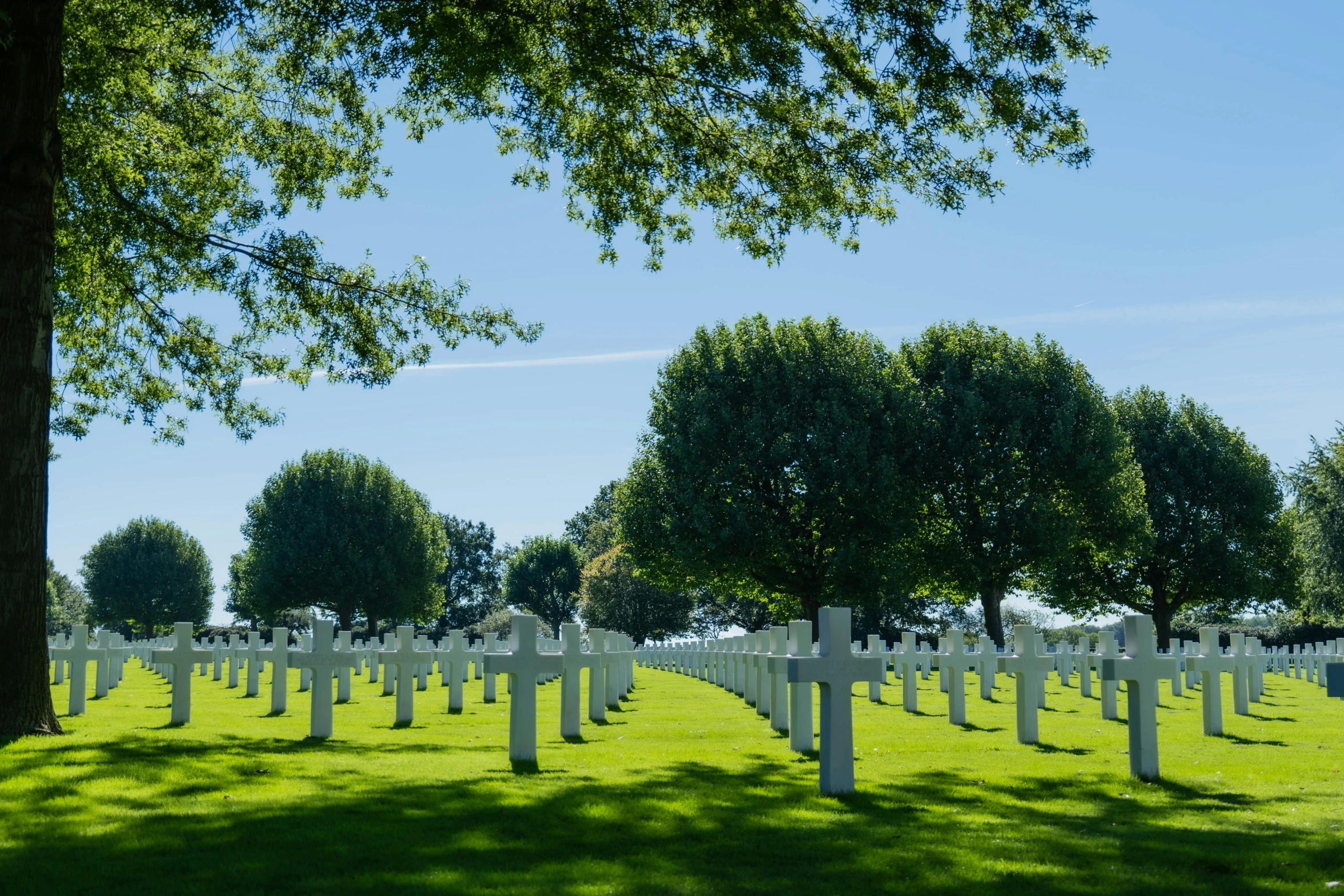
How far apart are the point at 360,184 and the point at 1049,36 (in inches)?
400

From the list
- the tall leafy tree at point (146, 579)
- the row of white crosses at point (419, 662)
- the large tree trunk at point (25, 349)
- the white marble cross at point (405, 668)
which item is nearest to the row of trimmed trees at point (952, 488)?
the row of white crosses at point (419, 662)

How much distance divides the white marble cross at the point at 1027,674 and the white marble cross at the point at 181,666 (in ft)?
30.7

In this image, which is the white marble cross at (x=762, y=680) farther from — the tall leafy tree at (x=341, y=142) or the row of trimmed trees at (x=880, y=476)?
the row of trimmed trees at (x=880, y=476)

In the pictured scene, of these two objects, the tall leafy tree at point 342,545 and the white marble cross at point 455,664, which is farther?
the tall leafy tree at point 342,545

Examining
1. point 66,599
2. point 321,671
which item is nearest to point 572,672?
point 321,671

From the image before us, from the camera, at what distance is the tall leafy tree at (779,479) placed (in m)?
32.0

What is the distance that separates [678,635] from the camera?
213ft

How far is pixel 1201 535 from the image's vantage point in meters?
40.7

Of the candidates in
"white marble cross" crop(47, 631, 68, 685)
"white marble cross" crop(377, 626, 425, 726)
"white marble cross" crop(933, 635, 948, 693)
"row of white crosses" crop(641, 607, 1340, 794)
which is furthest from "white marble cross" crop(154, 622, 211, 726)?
"white marble cross" crop(933, 635, 948, 693)

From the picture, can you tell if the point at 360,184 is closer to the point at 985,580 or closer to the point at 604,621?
the point at 985,580

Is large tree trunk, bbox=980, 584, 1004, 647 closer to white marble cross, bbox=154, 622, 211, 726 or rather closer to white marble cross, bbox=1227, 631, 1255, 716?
white marble cross, bbox=1227, 631, 1255, 716

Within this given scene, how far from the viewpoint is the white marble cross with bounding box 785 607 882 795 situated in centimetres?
779

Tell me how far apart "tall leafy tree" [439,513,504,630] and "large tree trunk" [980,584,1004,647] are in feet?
182

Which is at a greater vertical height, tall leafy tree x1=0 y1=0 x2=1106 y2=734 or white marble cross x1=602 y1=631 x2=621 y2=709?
tall leafy tree x1=0 y1=0 x2=1106 y2=734
